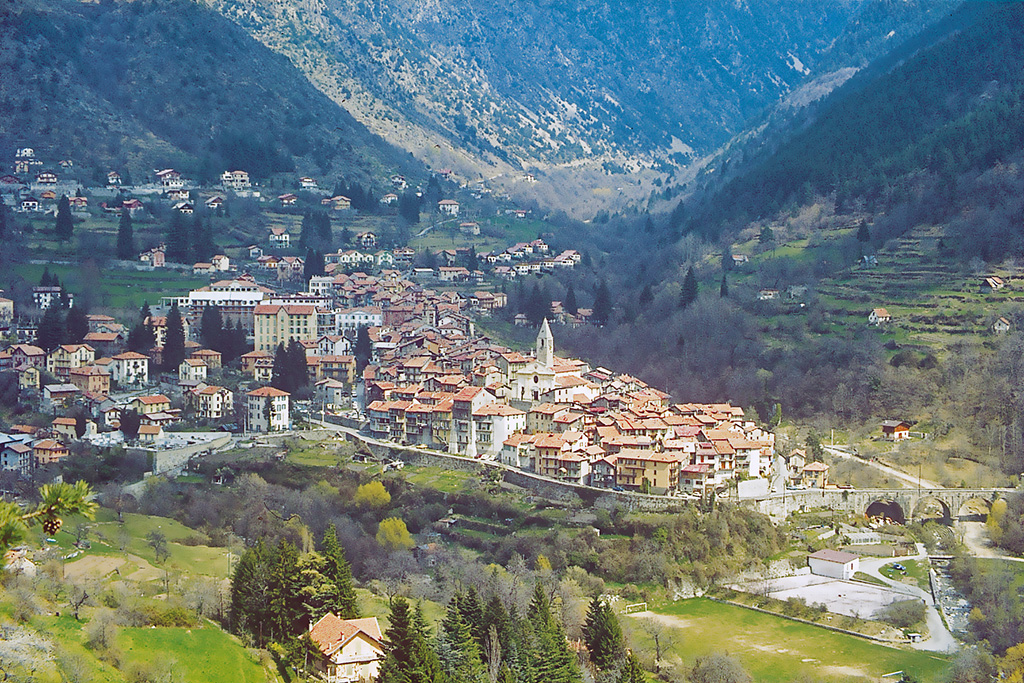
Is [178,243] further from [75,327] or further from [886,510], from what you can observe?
[886,510]

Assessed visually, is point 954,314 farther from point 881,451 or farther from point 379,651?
point 379,651

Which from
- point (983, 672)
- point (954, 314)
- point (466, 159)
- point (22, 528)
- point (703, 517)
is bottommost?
point (983, 672)

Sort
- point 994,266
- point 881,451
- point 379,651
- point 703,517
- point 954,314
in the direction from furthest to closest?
1. point 994,266
2. point 954,314
3. point 881,451
4. point 703,517
5. point 379,651

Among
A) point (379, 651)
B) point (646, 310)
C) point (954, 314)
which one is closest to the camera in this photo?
point (379, 651)

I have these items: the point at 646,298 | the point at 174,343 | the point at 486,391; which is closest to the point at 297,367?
the point at 174,343

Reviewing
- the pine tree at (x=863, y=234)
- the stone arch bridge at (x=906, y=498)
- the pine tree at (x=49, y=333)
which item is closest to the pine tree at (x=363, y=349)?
the pine tree at (x=49, y=333)

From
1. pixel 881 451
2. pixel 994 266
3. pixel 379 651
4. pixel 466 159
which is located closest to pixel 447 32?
pixel 466 159

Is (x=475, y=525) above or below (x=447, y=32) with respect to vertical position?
below
